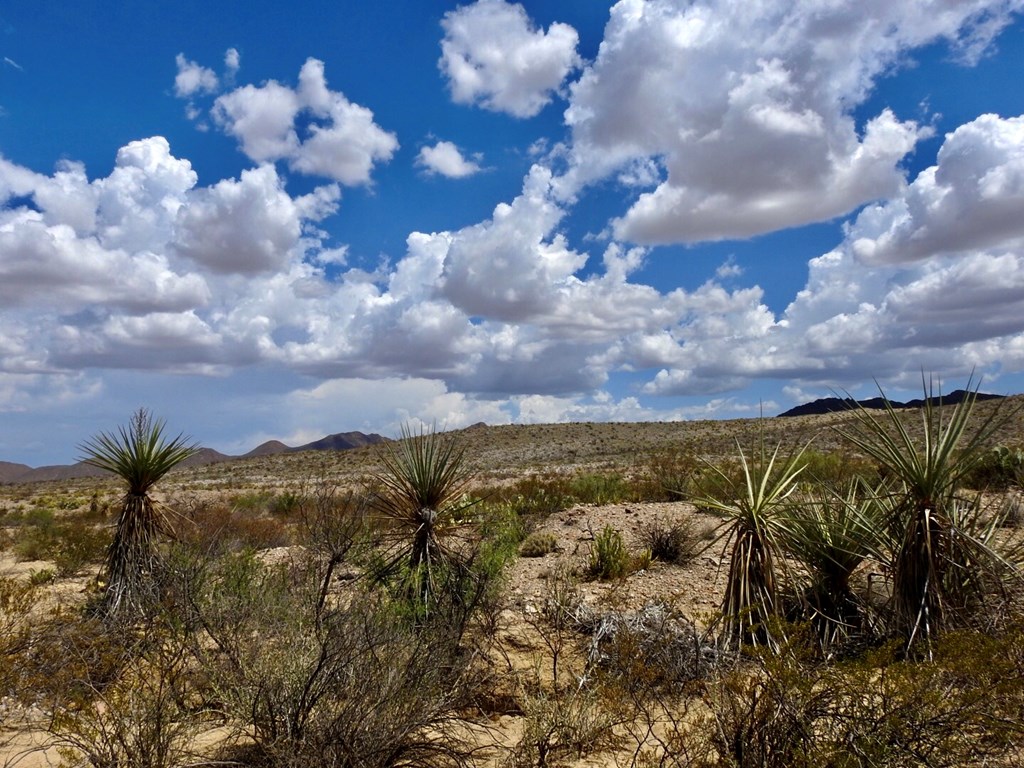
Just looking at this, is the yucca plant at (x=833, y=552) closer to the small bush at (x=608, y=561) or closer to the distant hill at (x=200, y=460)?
the small bush at (x=608, y=561)

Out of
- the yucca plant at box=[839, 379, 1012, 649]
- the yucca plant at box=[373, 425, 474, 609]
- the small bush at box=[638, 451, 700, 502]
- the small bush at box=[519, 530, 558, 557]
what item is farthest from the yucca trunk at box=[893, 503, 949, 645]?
the small bush at box=[638, 451, 700, 502]

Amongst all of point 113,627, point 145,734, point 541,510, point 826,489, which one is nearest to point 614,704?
point 145,734

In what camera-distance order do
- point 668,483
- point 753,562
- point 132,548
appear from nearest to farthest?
point 753,562, point 132,548, point 668,483

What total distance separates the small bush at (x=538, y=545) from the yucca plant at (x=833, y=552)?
532 cm

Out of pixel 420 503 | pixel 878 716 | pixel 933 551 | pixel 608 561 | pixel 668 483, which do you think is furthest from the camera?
pixel 668 483

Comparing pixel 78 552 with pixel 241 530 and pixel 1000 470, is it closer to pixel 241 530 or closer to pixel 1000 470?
pixel 241 530

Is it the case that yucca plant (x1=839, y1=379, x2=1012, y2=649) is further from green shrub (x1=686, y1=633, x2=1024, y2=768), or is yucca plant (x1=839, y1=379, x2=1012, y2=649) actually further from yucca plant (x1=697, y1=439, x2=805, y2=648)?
green shrub (x1=686, y1=633, x2=1024, y2=768)

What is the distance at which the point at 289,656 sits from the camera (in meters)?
5.57

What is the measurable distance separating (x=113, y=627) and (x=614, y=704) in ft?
15.6

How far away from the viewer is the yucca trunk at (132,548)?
888 cm

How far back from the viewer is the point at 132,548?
359 inches

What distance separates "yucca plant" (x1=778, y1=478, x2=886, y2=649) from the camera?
6.78m

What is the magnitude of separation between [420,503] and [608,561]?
366cm

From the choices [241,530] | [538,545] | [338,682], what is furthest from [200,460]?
[338,682]
